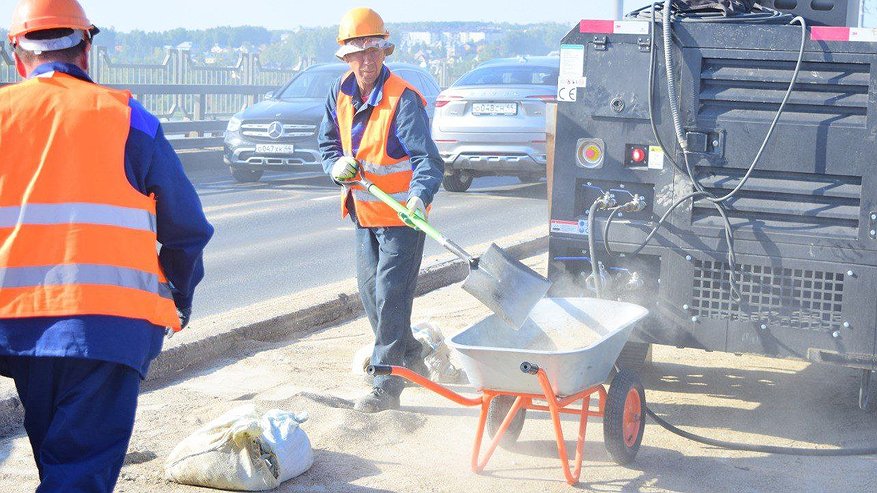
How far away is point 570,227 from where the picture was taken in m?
6.14

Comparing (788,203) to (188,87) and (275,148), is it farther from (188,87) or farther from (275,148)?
(188,87)

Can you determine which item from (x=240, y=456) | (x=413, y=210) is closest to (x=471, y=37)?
(x=413, y=210)

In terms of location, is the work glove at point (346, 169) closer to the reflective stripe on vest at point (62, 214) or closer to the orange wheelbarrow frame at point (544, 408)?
the orange wheelbarrow frame at point (544, 408)

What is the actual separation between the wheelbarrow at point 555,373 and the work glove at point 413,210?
570mm

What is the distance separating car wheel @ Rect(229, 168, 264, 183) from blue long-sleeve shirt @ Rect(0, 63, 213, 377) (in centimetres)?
1471

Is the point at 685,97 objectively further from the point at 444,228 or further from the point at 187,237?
the point at 444,228

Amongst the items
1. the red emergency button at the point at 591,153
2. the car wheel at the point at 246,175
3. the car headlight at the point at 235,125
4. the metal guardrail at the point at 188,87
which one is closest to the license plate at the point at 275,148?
the car headlight at the point at 235,125

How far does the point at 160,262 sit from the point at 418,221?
1.89 meters

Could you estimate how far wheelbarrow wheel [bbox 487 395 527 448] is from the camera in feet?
17.6

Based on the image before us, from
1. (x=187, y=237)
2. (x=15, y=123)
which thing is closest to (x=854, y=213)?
(x=187, y=237)

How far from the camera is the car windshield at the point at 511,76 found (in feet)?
53.0

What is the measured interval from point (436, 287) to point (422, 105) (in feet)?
11.8

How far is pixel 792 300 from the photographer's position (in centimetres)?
570

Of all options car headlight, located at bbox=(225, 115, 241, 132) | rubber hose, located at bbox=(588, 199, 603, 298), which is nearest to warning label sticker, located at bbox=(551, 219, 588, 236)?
rubber hose, located at bbox=(588, 199, 603, 298)
